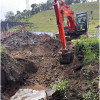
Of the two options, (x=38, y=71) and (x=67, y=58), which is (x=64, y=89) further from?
(x=67, y=58)

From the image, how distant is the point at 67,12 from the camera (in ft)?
30.3

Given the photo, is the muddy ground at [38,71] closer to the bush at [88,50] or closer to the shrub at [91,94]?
the shrub at [91,94]

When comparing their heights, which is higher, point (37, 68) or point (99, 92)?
point (99, 92)

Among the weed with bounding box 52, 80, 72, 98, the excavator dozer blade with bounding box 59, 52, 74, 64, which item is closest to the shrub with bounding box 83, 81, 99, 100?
the weed with bounding box 52, 80, 72, 98

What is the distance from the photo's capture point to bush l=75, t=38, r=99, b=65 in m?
6.22

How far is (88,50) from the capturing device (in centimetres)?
688

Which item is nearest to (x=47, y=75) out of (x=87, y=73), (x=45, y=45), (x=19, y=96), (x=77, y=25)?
(x=19, y=96)

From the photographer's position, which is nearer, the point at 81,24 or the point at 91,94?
the point at 91,94

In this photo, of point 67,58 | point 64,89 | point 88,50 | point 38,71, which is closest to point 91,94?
point 64,89

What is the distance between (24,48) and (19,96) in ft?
17.6

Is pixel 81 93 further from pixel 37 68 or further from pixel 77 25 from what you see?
pixel 77 25

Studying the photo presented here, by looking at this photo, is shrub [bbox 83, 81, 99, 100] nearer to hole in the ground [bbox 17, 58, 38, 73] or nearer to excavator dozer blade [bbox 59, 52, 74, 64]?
excavator dozer blade [bbox 59, 52, 74, 64]

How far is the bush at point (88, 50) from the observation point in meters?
6.22

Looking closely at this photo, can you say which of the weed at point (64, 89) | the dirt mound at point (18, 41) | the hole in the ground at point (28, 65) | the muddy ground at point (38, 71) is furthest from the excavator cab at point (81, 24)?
the weed at point (64, 89)
